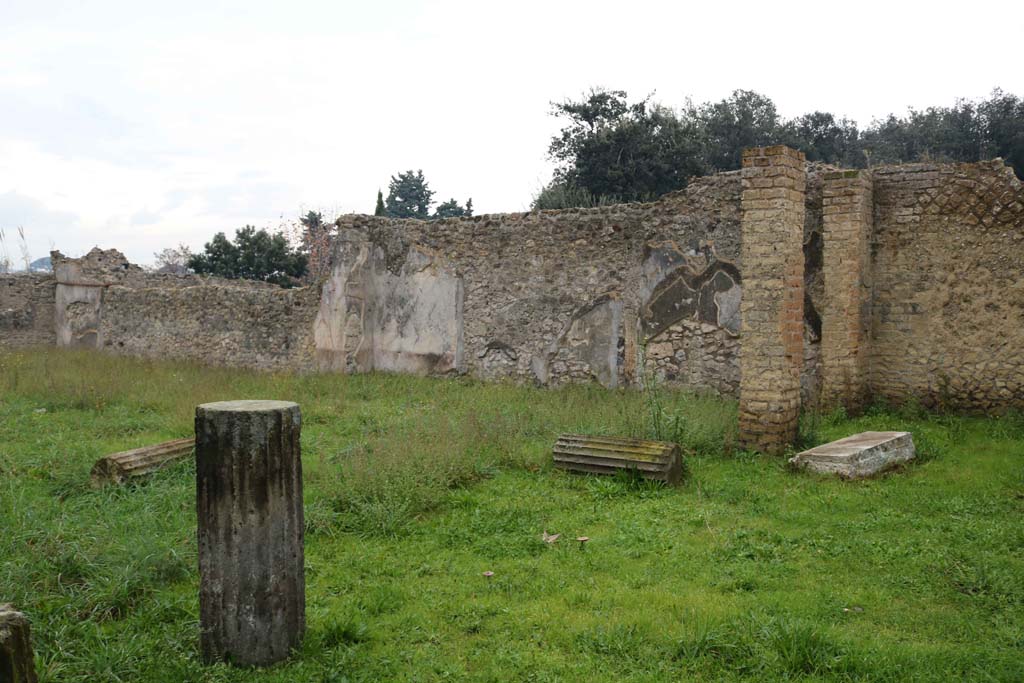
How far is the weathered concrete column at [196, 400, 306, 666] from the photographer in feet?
10.3

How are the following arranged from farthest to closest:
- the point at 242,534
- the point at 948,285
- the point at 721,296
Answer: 1. the point at 721,296
2. the point at 948,285
3. the point at 242,534

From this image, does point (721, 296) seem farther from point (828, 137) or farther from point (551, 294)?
point (828, 137)

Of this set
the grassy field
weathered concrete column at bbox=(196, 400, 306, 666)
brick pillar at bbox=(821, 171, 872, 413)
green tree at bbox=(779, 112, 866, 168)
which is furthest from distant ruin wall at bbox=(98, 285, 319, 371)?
green tree at bbox=(779, 112, 866, 168)

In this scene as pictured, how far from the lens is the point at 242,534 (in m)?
3.14

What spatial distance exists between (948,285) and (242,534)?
25.5 feet

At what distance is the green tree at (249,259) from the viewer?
22188mm

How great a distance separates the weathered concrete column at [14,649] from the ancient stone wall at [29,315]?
1632 cm

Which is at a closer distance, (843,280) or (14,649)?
(14,649)

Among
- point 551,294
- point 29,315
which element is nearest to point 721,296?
point 551,294

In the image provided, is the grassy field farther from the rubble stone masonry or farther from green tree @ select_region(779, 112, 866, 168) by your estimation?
green tree @ select_region(779, 112, 866, 168)

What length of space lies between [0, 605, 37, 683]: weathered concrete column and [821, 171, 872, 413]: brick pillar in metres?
7.84

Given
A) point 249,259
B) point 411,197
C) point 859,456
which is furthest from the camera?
point 411,197

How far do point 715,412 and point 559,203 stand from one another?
15.3 m

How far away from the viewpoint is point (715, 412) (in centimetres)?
779
